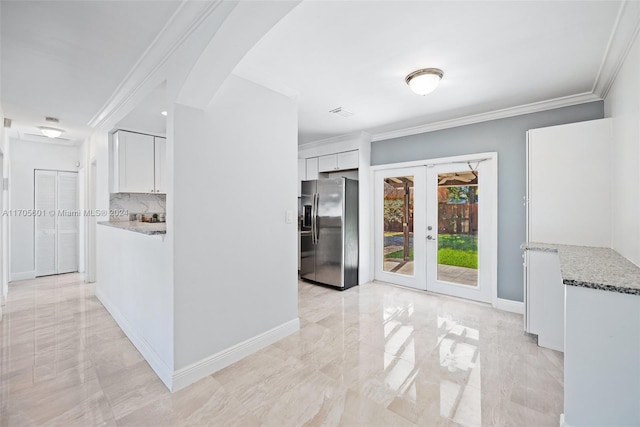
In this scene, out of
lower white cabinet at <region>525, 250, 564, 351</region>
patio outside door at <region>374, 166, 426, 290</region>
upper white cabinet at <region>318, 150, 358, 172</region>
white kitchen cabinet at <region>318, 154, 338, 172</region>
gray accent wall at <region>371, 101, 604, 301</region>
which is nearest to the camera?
lower white cabinet at <region>525, 250, 564, 351</region>

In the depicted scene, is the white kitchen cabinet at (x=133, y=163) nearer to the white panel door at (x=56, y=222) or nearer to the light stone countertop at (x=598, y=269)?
the white panel door at (x=56, y=222)

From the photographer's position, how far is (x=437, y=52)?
2.21 meters

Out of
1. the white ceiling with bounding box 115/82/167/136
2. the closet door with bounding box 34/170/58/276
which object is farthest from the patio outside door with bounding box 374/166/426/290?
the closet door with bounding box 34/170/58/276

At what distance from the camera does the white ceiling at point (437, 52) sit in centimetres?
176

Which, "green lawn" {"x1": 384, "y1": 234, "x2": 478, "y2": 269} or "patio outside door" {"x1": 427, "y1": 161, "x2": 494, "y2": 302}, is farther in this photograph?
"green lawn" {"x1": 384, "y1": 234, "x2": 478, "y2": 269}

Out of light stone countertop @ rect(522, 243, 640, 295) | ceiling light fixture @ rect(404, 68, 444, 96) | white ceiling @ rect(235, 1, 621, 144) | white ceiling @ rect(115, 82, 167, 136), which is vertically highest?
white ceiling @ rect(235, 1, 621, 144)

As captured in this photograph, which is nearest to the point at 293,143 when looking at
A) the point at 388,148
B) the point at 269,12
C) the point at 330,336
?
the point at 269,12

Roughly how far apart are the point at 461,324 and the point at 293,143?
2.71 meters

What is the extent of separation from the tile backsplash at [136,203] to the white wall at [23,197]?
2459mm

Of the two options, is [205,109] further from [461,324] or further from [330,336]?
[461,324]

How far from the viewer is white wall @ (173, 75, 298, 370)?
2.08 metres

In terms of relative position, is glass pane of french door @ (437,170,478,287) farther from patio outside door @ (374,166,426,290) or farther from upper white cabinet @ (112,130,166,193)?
upper white cabinet @ (112,130,166,193)

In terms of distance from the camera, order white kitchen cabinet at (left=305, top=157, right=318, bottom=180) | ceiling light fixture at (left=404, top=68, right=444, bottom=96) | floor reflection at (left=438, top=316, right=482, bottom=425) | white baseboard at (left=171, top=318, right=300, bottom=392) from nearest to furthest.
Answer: floor reflection at (left=438, top=316, right=482, bottom=425), white baseboard at (left=171, top=318, right=300, bottom=392), ceiling light fixture at (left=404, top=68, right=444, bottom=96), white kitchen cabinet at (left=305, top=157, right=318, bottom=180)

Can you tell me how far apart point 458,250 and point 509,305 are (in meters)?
0.89
